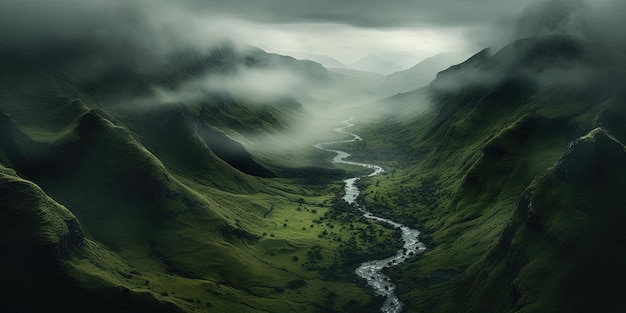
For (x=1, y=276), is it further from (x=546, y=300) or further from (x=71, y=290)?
(x=546, y=300)

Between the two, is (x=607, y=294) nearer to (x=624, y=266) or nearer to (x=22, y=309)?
(x=624, y=266)

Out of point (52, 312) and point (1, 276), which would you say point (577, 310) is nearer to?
point (52, 312)

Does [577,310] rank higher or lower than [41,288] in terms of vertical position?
higher

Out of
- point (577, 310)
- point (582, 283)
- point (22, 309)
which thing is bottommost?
point (22, 309)

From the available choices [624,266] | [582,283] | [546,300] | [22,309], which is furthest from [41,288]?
[624,266]

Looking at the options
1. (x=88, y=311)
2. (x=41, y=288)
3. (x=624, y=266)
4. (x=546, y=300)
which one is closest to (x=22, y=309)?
(x=41, y=288)

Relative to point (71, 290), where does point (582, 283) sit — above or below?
above

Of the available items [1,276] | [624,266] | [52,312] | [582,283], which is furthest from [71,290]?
[624,266]
